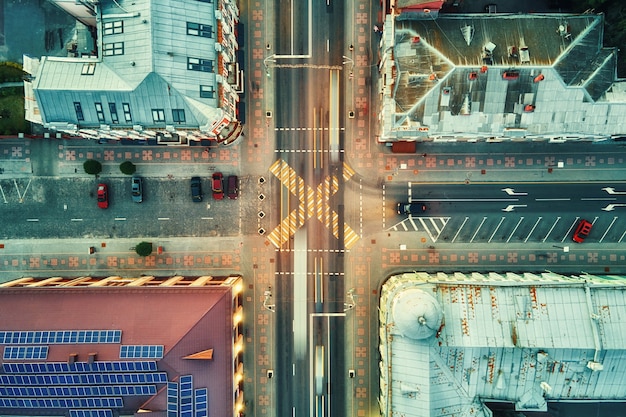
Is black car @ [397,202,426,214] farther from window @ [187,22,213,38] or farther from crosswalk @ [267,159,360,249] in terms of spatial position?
window @ [187,22,213,38]

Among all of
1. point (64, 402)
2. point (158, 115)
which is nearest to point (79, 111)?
point (158, 115)

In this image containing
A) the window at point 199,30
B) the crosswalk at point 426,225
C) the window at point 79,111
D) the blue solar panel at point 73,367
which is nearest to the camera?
the window at point 199,30

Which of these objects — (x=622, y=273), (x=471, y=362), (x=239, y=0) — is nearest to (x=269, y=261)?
(x=471, y=362)

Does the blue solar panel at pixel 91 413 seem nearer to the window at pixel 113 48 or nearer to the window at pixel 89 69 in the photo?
the window at pixel 89 69

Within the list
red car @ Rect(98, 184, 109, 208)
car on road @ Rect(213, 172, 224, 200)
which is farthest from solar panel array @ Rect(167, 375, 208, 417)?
red car @ Rect(98, 184, 109, 208)

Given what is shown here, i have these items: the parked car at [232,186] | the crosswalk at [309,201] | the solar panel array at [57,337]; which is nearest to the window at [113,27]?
the parked car at [232,186]

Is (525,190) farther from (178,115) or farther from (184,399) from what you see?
(184,399)

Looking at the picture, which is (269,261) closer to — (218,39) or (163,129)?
(163,129)
